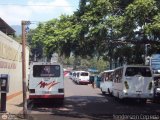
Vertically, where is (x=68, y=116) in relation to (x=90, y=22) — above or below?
below

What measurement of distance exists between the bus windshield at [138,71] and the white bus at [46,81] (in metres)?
4.25

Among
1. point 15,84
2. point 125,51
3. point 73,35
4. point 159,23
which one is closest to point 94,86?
point 15,84

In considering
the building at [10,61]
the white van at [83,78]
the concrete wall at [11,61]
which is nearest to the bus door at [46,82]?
the building at [10,61]

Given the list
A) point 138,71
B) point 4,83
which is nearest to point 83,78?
point 138,71

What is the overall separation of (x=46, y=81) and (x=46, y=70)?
28.5 inches

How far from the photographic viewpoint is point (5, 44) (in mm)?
29672

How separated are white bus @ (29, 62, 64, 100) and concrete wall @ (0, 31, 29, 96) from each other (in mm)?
2265

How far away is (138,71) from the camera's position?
28547 millimetres

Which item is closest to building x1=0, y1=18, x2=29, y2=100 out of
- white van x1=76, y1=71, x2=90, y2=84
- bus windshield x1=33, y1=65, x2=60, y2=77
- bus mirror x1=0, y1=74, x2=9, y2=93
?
bus windshield x1=33, y1=65, x2=60, y2=77

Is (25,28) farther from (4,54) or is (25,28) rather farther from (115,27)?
(4,54)

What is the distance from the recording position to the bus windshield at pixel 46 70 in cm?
2702

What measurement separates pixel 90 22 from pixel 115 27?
1604mm

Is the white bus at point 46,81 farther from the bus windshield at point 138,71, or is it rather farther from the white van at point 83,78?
the white van at point 83,78

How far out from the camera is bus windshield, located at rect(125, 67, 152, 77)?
28.4 m
